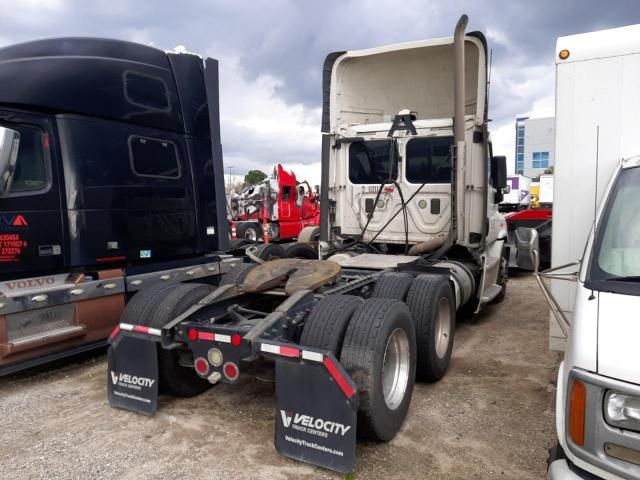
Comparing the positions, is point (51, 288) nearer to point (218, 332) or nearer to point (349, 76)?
point (218, 332)

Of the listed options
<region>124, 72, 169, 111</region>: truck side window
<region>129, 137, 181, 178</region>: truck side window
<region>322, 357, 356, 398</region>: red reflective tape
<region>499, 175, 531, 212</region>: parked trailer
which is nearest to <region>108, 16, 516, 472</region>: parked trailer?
<region>322, 357, 356, 398</region>: red reflective tape

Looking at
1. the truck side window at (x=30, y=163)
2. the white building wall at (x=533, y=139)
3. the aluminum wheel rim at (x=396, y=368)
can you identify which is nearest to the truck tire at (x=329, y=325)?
the aluminum wheel rim at (x=396, y=368)

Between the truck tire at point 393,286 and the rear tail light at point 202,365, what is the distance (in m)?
1.93

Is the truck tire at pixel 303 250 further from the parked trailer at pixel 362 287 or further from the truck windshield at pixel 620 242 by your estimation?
the truck windshield at pixel 620 242

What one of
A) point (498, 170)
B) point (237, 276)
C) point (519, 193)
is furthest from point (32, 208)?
point (519, 193)

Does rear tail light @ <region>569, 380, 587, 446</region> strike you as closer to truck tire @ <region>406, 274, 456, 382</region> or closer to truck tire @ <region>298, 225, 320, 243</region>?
truck tire @ <region>406, 274, 456, 382</region>

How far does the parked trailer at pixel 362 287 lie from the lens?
3008mm

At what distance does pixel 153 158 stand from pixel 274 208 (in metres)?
12.0

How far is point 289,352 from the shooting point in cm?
298

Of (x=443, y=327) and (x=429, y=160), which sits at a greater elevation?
(x=429, y=160)

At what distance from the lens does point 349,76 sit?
22.5 ft

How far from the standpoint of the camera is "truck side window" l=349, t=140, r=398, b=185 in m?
6.65

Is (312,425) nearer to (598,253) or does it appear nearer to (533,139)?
(598,253)

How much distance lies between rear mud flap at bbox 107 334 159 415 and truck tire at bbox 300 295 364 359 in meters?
1.23
